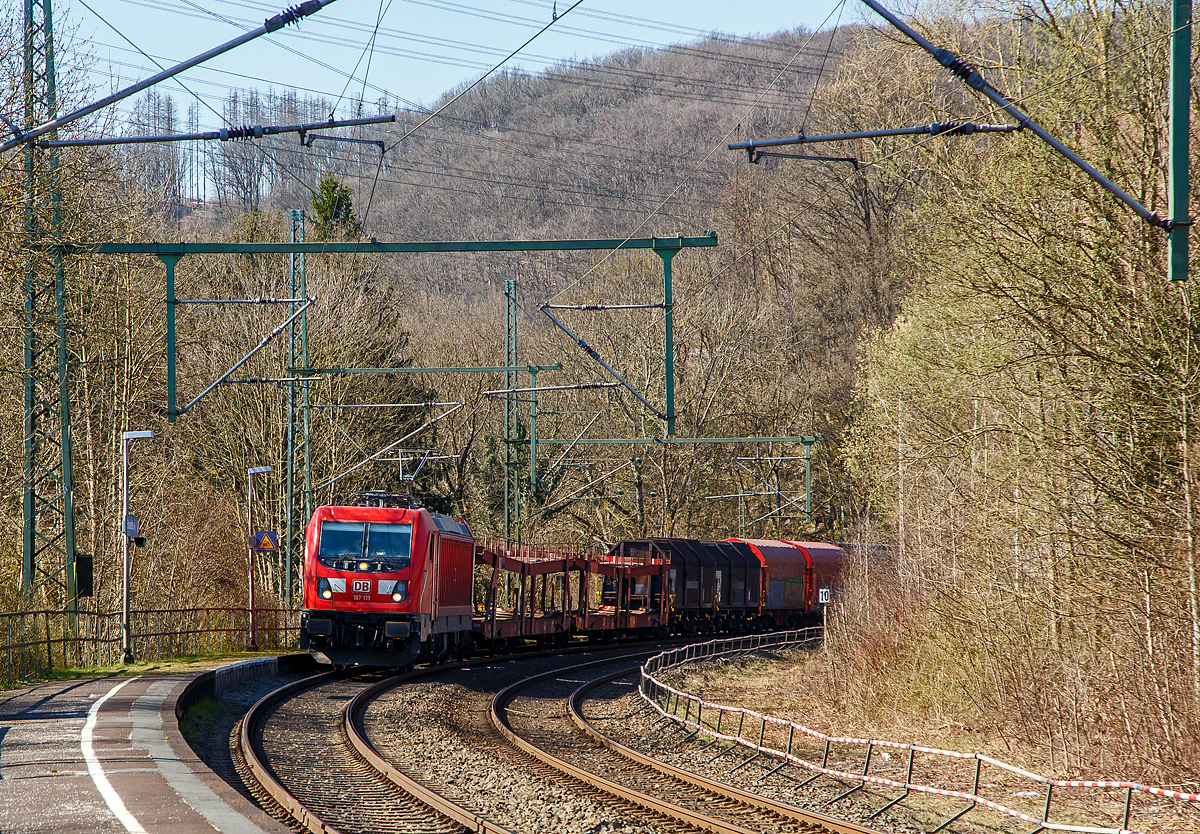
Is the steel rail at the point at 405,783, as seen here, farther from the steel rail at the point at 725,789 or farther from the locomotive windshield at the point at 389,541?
the locomotive windshield at the point at 389,541

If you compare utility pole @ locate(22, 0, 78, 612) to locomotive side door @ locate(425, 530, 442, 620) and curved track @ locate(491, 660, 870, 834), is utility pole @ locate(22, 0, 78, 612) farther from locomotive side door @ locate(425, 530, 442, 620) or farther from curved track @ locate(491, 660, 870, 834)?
curved track @ locate(491, 660, 870, 834)

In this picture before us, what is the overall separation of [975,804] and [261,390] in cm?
3149

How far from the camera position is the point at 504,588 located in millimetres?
40875

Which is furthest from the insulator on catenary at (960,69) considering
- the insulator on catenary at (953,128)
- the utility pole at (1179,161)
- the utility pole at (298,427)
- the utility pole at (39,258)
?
the utility pole at (298,427)

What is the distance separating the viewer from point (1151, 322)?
12008 mm

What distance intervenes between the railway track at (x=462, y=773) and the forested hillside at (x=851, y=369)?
4174mm

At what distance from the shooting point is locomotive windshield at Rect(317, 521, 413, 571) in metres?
23.3

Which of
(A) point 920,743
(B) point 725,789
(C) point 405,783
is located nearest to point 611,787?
(B) point 725,789

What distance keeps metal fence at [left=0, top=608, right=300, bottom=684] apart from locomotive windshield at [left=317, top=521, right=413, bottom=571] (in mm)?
2703

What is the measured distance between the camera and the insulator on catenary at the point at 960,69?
8398mm

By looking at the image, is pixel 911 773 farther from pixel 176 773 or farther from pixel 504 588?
pixel 504 588

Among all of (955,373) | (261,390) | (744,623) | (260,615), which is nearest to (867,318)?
(744,623)

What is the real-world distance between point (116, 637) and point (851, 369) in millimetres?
26695

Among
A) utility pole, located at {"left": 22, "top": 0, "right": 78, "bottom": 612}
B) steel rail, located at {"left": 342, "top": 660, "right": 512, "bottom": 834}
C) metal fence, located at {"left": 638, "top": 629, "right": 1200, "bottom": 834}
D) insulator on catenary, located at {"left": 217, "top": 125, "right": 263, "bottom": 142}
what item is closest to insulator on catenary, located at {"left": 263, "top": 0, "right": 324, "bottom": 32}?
insulator on catenary, located at {"left": 217, "top": 125, "right": 263, "bottom": 142}
